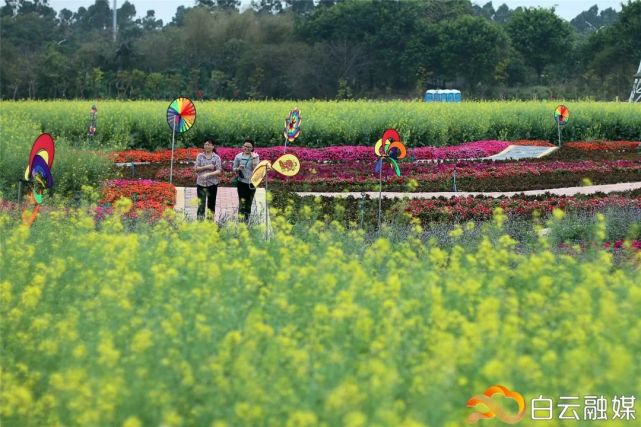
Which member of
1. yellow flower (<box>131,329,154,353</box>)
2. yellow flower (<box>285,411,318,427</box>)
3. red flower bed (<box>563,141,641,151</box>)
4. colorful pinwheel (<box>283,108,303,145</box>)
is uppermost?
colorful pinwheel (<box>283,108,303,145</box>)

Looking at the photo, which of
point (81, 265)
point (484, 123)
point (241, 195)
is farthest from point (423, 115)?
point (81, 265)

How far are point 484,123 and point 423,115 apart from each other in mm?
1976

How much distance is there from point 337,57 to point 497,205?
162 ft

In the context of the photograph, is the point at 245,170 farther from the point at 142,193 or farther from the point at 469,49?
the point at 469,49

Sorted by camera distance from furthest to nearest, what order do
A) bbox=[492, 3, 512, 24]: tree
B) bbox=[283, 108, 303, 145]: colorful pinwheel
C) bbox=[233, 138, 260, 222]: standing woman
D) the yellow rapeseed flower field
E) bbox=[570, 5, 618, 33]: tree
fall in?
bbox=[570, 5, 618, 33]: tree
bbox=[492, 3, 512, 24]: tree
bbox=[283, 108, 303, 145]: colorful pinwheel
bbox=[233, 138, 260, 222]: standing woman
the yellow rapeseed flower field

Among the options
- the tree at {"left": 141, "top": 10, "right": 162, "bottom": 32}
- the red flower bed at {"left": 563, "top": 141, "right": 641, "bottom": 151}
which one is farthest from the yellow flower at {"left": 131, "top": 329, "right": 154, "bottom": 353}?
the tree at {"left": 141, "top": 10, "right": 162, "bottom": 32}

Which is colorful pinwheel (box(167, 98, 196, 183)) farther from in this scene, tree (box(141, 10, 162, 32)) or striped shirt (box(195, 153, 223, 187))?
tree (box(141, 10, 162, 32))

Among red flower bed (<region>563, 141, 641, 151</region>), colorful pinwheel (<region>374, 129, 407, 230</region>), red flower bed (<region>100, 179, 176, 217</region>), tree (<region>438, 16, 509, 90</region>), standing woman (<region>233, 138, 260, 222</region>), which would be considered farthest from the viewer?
tree (<region>438, 16, 509, 90</region>)

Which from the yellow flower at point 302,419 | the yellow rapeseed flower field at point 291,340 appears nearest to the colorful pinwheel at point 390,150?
the yellow rapeseed flower field at point 291,340

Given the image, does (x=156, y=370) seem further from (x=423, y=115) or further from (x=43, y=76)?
(x=43, y=76)

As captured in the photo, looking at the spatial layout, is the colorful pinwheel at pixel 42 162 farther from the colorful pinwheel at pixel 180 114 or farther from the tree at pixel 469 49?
the tree at pixel 469 49

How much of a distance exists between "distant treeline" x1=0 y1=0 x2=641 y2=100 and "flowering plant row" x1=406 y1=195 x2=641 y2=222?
3868cm

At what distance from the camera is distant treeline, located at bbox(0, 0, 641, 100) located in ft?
189

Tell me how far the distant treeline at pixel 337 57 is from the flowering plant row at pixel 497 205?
127 ft
